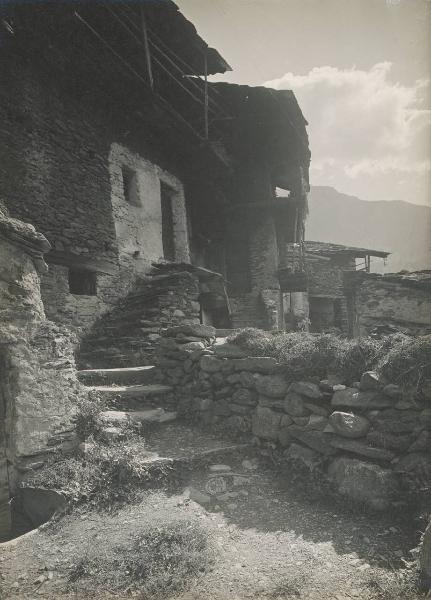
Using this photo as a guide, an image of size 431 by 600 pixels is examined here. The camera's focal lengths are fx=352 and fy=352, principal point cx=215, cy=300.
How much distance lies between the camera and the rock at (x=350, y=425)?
3762 millimetres

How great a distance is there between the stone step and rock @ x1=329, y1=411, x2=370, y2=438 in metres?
3.47

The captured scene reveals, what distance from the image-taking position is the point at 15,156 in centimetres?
782

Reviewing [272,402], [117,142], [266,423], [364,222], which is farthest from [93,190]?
[364,222]

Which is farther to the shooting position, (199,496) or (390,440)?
(199,496)

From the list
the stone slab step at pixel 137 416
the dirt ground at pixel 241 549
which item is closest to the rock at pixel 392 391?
the dirt ground at pixel 241 549

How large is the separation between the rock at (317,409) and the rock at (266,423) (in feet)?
1.55

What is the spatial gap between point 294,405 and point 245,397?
871 mm

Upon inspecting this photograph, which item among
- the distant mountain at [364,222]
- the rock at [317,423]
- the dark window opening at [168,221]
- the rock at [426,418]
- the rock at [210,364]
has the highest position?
the distant mountain at [364,222]

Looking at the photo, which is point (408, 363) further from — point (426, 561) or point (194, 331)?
point (194, 331)

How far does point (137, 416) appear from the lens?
510 centimetres

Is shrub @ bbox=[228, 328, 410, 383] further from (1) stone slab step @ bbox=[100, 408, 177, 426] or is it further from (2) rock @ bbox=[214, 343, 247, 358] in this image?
(1) stone slab step @ bbox=[100, 408, 177, 426]

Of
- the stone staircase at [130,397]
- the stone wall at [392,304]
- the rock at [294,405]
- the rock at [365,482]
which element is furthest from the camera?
the stone wall at [392,304]

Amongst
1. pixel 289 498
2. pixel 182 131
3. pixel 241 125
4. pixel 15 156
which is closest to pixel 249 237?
pixel 241 125

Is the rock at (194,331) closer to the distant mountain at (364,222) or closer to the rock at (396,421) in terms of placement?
the rock at (396,421)
